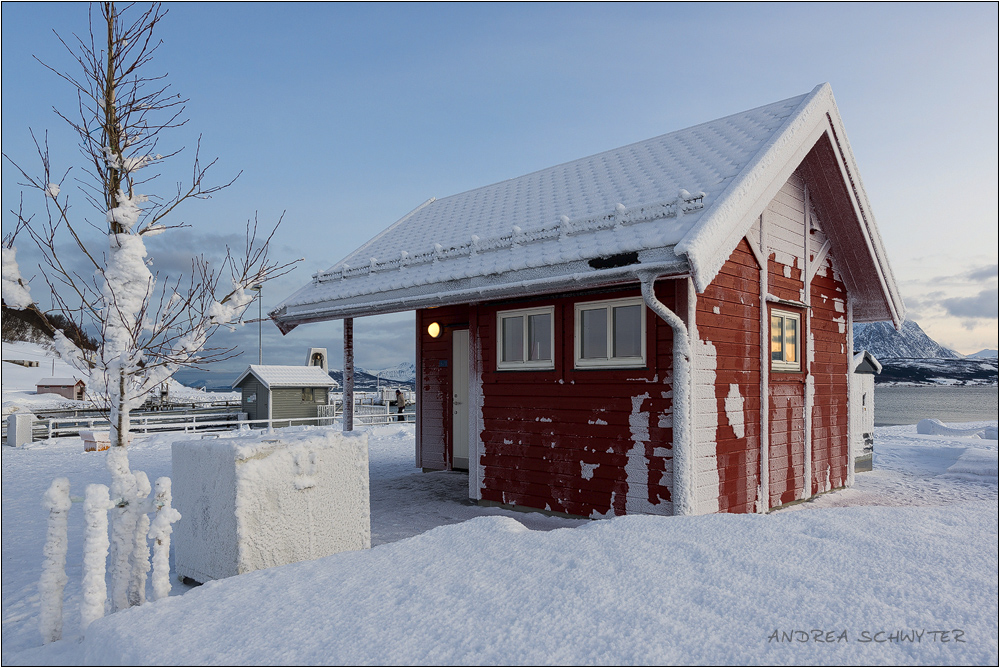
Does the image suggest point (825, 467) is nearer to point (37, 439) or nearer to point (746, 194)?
point (746, 194)

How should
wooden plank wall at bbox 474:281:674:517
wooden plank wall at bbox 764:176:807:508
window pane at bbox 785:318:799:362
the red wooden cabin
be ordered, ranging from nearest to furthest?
the red wooden cabin < wooden plank wall at bbox 474:281:674:517 < wooden plank wall at bbox 764:176:807:508 < window pane at bbox 785:318:799:362

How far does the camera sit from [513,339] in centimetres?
904

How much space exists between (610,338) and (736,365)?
1.63 metres

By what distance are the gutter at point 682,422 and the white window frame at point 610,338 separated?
465 mm

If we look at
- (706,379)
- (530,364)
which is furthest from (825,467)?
(530,364)

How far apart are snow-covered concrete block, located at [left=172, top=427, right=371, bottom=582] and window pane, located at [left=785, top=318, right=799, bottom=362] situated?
21.1ft

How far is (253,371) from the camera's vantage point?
1144 inches

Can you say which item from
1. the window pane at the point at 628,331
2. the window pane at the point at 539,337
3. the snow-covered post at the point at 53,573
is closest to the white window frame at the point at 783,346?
the window pane at the point at 628,331

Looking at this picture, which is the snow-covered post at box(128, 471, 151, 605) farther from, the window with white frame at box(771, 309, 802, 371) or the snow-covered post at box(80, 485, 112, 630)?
the window with white frame at box(771, 309, 802, 371)

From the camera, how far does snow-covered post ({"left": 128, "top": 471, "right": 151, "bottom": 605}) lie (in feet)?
13.6

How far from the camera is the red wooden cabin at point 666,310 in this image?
7070mm

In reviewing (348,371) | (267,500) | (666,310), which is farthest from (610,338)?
(348,371)

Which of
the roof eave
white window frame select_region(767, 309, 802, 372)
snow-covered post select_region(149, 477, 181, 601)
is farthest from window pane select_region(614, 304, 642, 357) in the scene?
snow-covered post select_region(149, 477, 181, 601)

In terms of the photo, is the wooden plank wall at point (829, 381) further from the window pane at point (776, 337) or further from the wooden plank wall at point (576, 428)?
the wooden plank wall at point (576, 428)
